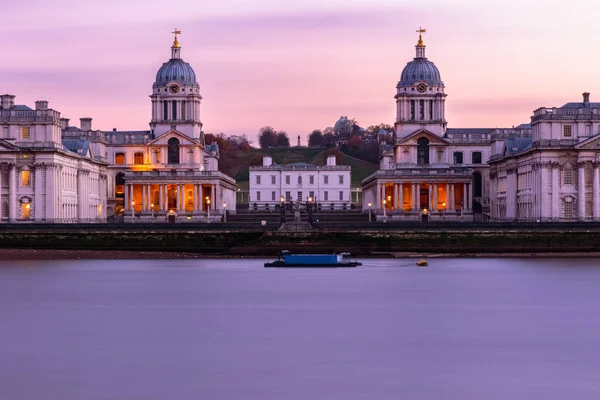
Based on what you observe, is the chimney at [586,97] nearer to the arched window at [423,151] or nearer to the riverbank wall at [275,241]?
the riverbank wall at [275,241]

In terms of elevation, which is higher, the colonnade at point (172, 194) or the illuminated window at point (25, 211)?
the colonnade at point (172, 194)

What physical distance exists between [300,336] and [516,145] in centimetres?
8349

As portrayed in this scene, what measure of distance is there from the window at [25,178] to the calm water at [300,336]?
41.6 m

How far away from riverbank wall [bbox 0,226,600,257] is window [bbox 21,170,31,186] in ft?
64.3

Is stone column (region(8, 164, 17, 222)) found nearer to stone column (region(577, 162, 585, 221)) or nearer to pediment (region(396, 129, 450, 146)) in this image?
pediment (region(396, 129, 450, 146))

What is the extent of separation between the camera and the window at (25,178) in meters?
116

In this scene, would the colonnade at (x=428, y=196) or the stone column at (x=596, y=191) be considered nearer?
the stone column at (x=596, y=191)

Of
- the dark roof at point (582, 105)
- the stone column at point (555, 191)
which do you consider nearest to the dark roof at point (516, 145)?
the dark roof at point (582, 105)

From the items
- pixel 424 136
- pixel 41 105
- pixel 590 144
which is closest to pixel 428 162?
pixel 424 136

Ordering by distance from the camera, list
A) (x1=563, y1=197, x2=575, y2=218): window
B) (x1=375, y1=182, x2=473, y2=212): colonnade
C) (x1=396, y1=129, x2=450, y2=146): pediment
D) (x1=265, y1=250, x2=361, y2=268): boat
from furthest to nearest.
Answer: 1. (x1=396, y1=129, x2=450, y2=146): pediment
2. (x1=375, y1=182, x2=473, y2=212): colonnade
3. (x1=563, y1=197, x2=575, y2=218): window
4. (x1=265, y1=250, x2=361, y2=268): boat

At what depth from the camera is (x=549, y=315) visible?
173 feet

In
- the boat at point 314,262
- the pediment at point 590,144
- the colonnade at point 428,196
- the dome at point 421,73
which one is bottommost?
the boat at point 314,262

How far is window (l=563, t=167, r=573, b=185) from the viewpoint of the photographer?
4451 inches

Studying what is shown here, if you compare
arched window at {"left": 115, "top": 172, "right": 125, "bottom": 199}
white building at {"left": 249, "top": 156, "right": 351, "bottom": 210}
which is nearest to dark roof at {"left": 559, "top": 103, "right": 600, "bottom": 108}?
white building at {"left": 249, "top": 156, "right": 351, "bottom": 210}
